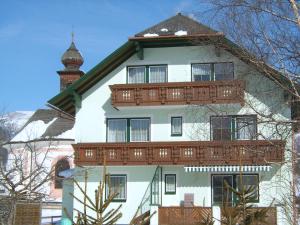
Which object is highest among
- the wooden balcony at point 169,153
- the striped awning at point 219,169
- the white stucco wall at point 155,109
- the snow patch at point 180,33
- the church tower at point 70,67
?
the church tower at point 70,67

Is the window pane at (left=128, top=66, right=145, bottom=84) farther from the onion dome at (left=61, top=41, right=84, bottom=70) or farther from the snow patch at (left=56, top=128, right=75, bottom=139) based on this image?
the onion dome at (left=61, top=41, right=84, bottom=70)

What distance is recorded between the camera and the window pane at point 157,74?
97.7 feet

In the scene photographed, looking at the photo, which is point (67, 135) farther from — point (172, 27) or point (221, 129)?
point (221, 129)

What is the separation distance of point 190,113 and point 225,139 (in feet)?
7.16

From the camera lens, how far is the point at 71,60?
49.3 m

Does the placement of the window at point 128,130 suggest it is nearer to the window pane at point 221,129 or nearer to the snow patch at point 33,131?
the window pane at point 221,129

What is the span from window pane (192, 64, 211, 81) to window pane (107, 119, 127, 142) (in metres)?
4.41

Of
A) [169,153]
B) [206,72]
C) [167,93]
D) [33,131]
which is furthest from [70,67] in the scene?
[169,153]

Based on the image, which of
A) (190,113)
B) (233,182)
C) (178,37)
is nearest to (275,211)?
(233,182)

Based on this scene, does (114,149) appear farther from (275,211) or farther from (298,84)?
(298,84)

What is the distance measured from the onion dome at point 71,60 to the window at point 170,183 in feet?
76.5

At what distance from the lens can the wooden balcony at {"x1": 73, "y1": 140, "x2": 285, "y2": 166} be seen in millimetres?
26688

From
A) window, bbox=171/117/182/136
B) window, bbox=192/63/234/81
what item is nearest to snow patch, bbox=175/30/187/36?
window, bbox=192/63/234/81

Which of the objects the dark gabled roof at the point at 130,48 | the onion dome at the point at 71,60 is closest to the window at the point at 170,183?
the dark gabled roof at the point at 130,48
